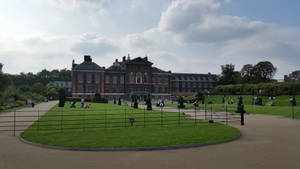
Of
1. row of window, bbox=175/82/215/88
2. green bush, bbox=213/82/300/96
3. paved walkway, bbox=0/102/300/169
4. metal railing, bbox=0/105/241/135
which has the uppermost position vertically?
row of window, bbox=175/82/215/88

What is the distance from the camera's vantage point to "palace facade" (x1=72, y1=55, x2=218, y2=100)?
7319cm

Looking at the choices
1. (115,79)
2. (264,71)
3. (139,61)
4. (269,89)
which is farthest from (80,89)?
(264,71)

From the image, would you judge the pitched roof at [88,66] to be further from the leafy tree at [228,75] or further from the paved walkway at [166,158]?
the paved walkway at [166,158]

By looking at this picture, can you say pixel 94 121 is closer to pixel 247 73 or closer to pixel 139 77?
pixel 139 77

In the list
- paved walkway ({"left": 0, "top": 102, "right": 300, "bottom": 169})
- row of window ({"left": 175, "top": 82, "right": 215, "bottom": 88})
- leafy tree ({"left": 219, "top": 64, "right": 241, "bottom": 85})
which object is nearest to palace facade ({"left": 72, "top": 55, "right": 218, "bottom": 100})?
row of window ({"left": 175, "top": 82, "right": 215, "bottom": 88})

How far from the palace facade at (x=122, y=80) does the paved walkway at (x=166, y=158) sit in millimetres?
64543

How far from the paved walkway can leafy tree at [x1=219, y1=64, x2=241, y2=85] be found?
281 feet

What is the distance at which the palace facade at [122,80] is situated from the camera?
73188mm

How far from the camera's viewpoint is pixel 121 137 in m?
11.6

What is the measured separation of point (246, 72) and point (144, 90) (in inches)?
1518

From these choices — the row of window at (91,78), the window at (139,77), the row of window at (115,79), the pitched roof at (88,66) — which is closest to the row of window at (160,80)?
the window at (139,77)

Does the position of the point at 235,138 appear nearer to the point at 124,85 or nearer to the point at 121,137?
the point at 121,137

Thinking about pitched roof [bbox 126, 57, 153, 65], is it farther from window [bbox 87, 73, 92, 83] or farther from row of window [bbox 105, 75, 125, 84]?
window [bbox 87, 73, 92, 83]

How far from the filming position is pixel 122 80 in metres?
79.1
